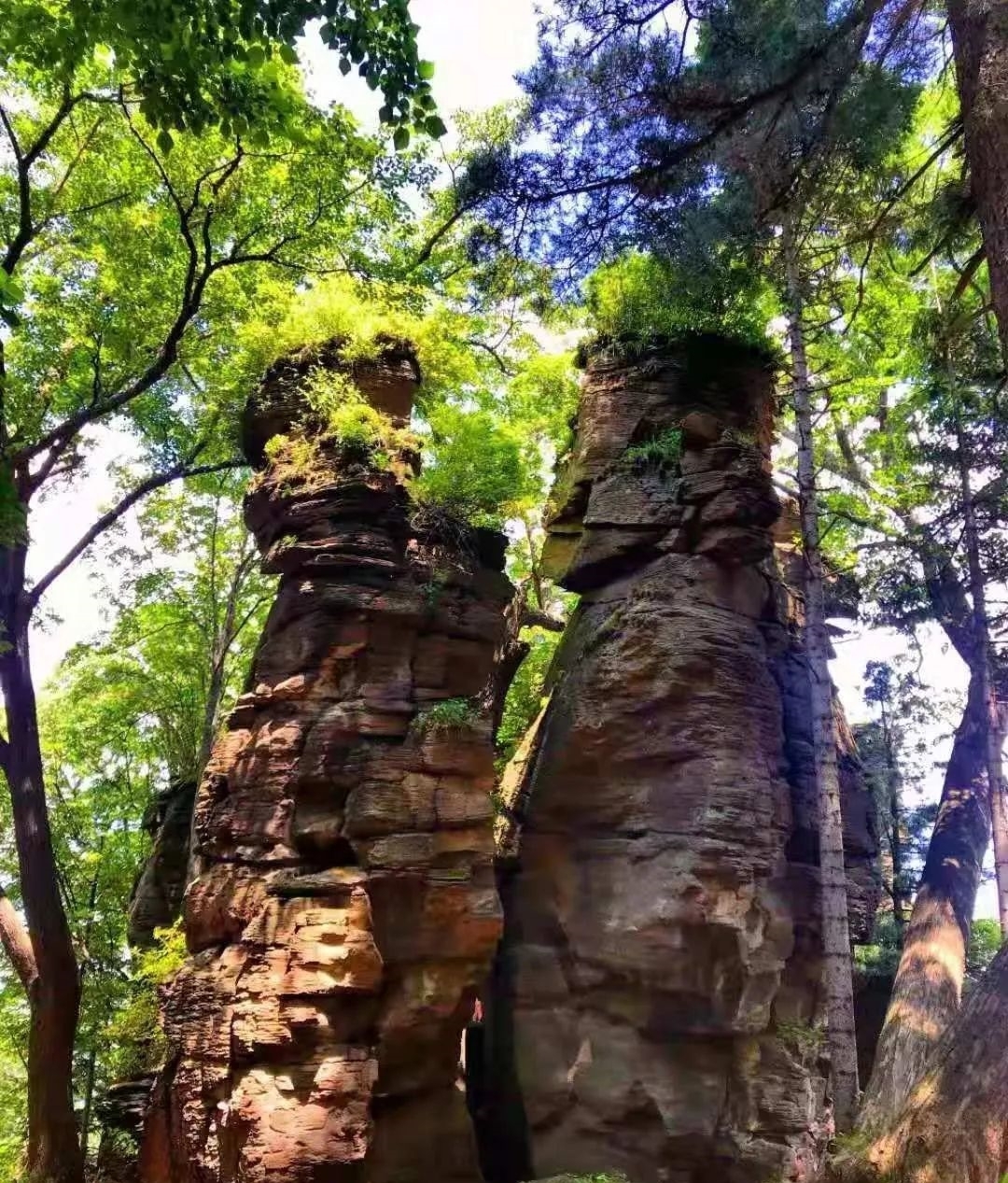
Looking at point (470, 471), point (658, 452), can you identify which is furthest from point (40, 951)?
point (658, 452)

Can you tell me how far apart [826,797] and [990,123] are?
6.84m

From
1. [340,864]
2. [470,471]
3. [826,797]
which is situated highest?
[470,471]

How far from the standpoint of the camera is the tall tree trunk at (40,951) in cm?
930

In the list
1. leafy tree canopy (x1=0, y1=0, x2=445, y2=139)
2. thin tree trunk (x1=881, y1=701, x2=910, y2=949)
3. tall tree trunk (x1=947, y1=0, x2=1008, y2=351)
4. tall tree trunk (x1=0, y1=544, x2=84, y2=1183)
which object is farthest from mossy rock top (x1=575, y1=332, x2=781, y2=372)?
tall tree trunk (x1=0, y1=544, x2=84, y2=1183)

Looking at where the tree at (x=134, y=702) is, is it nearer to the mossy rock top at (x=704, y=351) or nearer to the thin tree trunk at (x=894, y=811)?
the mossy rock top at (x=704, y=351)

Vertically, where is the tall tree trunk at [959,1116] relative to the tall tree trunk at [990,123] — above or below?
below

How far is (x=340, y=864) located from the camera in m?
9.91

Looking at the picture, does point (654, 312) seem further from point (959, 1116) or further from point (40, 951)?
point (959, 1116)

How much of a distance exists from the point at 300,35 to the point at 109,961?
15.7 meters

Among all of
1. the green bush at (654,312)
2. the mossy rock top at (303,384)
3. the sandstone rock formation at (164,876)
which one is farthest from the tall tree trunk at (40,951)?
the green bush at (654,312)

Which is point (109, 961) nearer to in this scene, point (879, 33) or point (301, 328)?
point (301, 328)

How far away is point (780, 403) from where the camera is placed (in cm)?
1405

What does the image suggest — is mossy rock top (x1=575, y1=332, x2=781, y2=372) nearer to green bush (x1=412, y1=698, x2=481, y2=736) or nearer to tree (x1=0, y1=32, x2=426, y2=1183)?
tree (x1=0, y1=32, x2=426, y2=1183)

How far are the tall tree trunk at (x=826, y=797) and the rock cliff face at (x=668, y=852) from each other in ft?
4.25
